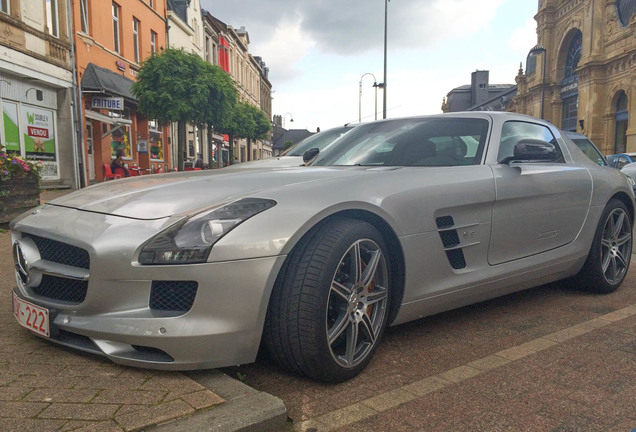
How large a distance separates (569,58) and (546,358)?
45.9m

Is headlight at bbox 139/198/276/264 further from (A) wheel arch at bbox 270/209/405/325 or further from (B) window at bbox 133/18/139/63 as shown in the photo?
(B) window at bbox 133/18/139/63

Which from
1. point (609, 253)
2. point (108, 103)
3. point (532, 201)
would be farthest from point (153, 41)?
point (532, 201)

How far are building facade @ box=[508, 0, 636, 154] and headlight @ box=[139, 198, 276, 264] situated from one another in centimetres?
3233

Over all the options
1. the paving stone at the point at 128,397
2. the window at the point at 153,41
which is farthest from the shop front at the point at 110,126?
the paving stone at the point at 128,397

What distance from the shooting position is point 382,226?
8.23 ft

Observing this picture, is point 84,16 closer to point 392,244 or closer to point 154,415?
point 392,244

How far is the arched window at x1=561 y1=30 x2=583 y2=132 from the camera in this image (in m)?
39.4

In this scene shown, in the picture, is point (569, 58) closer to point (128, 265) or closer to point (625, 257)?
point (625, 257)

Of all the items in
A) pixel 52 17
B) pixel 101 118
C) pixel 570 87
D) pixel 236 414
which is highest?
pixel 570 87

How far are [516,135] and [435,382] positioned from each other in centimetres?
203

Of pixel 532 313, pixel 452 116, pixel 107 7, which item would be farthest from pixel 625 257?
pixel 107 7

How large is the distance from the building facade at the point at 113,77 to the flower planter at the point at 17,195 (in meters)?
10.2

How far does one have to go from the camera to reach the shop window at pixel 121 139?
19.1m

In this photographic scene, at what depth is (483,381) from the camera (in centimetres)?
238
